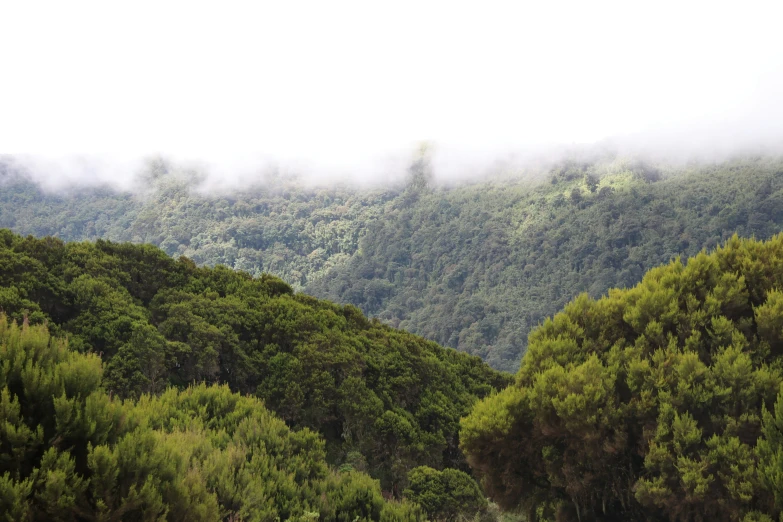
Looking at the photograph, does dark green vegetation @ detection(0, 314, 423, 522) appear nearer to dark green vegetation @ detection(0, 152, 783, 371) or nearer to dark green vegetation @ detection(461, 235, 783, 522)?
dark green vegetation @ detection(461, 235, 783, 522)

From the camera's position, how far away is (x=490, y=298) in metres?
107

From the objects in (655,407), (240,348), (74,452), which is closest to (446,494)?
(655,407)

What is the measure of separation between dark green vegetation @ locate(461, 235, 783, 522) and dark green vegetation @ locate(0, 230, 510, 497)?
22.7 ft

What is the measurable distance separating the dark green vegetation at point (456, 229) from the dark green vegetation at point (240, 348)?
67.0 meters

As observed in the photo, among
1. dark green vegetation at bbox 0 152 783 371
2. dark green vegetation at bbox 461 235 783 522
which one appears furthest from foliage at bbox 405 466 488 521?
dark green vegetation at bbox 0 152 783 371

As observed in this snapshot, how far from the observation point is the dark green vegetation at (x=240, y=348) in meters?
16.7

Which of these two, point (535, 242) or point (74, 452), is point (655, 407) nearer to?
point (74, 452)

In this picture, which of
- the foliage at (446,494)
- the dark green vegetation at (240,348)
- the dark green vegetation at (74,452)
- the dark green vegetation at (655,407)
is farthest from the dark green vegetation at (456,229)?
the dark green vegetation at (74,452)

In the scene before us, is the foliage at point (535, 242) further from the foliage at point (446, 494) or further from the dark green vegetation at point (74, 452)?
the dark green vegetation at point (74, 452)

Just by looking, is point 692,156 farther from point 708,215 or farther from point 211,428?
point 211,428

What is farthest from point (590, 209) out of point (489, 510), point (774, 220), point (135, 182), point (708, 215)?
point (135, 182)

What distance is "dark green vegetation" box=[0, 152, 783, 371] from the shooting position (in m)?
96.4

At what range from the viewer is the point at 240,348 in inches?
Answer: 771

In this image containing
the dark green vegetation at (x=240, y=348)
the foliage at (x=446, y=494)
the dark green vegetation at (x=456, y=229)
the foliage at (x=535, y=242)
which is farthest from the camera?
the dark green vegetation at (x=456, y=229)
